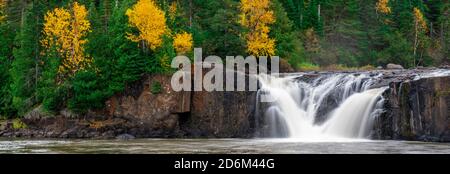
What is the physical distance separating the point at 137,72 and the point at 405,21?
44385 millimetres

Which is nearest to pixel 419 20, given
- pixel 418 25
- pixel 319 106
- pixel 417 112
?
pixel 418 25

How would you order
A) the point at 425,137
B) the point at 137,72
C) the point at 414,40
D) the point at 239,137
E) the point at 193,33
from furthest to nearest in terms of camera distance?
1. the point at 414,40
2. the point at 193,33
3. the point at 137,72
4. the point at 239,137
5. the point at 425,137

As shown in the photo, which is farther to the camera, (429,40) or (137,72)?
(429,40)

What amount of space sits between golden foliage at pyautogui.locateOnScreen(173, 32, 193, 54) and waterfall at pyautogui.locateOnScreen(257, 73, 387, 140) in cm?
796

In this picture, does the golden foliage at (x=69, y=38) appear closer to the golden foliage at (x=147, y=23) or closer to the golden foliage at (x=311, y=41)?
the golden foliage at (x=147, y=23)

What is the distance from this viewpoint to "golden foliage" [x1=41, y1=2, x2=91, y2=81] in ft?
181

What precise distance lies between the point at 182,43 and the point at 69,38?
30.4 ft

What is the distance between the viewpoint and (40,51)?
5856cm

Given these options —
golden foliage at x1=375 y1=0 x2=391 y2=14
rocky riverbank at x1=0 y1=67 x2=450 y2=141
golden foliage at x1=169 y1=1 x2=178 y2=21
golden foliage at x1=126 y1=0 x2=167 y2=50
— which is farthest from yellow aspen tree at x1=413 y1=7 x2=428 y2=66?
golden foliage at x1=126 y1=0 x2=167 y2=50

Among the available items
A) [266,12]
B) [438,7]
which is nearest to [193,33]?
[266,12]

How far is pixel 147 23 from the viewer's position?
174ft

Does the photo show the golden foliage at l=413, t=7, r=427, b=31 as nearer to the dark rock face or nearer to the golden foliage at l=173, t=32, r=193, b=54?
the golden foliage at l=173, t=32, r=193, b=54
